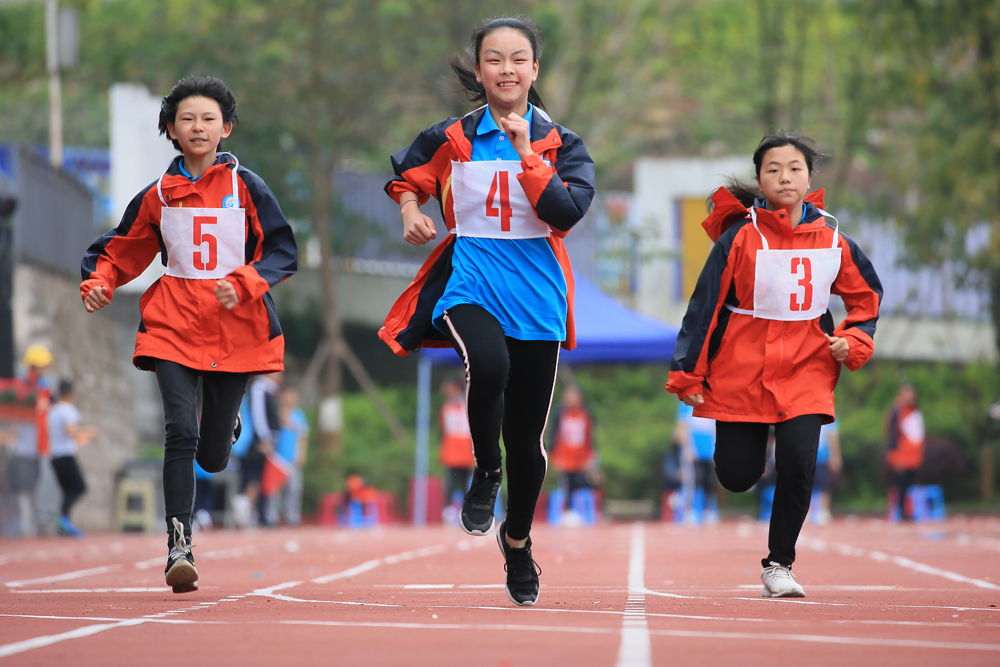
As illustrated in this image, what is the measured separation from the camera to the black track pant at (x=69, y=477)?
15.1 metres

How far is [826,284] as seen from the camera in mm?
6078

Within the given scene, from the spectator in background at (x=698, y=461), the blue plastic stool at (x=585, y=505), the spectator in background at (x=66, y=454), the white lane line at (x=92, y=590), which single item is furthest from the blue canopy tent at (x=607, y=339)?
the white lane line at (x=92, y=590)

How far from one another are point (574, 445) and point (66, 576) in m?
11.2

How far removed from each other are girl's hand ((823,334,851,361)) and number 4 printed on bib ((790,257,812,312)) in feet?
0.59

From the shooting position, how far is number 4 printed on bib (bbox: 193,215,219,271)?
19.8 ft

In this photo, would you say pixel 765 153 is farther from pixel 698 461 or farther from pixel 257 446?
pixel 698 461

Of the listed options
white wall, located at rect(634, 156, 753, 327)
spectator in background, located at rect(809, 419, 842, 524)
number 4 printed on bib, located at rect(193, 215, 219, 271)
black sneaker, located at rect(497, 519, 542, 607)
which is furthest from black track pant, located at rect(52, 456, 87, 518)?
white wall, located at rect(634, 156, 753, 327)

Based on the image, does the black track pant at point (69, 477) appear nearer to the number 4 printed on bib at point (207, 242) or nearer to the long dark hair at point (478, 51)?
the number 4 printed on bib at point (207, 242)

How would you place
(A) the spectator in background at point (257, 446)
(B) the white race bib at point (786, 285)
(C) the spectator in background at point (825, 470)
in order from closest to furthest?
(B) the white race bib at point (786, 285) < (A) the spectator in background at point (257, 446) < (C) the spectator in background at point (825, 470)

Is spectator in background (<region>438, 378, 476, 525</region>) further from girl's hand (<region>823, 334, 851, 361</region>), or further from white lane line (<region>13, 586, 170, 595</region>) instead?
girl's hand (<region>823, 334, 851, 361</region>)

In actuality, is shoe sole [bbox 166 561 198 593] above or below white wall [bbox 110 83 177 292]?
below

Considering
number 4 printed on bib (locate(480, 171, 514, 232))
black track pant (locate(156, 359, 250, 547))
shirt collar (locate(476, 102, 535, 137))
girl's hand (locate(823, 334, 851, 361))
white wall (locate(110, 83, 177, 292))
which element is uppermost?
white wall (locate(110, 83, 177, 292))

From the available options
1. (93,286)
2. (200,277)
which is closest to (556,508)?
(200,277)

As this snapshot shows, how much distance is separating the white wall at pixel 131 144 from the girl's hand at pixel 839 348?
1628 cm
